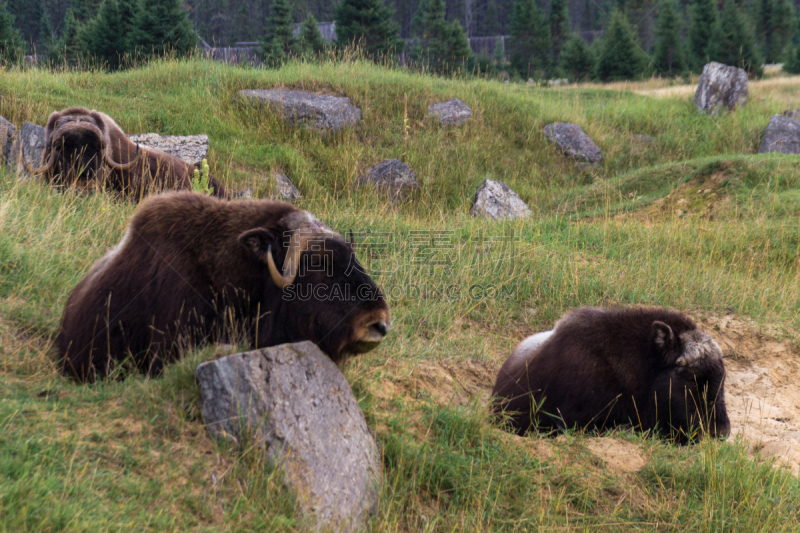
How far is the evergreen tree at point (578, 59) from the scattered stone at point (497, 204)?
23909mm

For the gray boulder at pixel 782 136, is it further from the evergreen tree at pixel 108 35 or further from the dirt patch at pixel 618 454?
the evergreen tree at pixel 108 35

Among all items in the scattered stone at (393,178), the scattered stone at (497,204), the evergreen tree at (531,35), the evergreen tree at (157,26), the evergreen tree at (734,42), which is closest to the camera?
the scattered stone at (497,204)

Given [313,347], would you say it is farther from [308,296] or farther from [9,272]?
[9,272]

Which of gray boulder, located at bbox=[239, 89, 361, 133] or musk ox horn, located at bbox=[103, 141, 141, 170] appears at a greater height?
gray boulder, located at bbox=[239, 89, 361, 133]

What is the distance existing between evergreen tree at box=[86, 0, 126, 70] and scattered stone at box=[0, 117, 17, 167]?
14.5 metres

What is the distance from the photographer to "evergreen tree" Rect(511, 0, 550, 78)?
1478 inches

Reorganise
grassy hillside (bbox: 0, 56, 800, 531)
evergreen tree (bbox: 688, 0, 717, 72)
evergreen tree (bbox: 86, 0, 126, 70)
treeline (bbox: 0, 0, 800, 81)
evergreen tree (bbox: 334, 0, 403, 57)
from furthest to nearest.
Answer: evergreen tree (bbox: 688, 0, 717, 72), evergreen tree (bbox: 334, 0, 403, 57), evergreen tree (bbox: 86, 0, 126, 70), treeline (bbox: 0, 0, 800, 81), grassy hillside (bbox: 0, 56, 800, 531)

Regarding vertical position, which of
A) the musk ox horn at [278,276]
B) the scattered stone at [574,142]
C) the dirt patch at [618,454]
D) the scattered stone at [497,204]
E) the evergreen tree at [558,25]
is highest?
the evergreen tree at [558,25]

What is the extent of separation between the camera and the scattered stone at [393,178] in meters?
12.1

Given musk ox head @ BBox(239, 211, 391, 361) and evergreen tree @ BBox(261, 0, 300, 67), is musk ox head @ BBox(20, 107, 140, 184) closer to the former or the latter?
musk ox head @ BBox(239, 211, 391, 361)

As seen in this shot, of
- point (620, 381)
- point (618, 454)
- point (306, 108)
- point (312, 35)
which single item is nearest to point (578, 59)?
point (312, 35)

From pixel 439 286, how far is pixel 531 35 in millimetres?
35581

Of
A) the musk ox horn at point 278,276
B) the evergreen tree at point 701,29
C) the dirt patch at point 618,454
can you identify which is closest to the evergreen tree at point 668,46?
the evergreen tree at point 701,29

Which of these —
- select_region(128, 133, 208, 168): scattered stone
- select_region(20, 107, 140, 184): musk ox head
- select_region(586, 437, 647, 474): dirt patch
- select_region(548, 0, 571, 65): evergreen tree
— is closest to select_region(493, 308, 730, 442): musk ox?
select_region(586, 437, 647, 474): dirt patch
